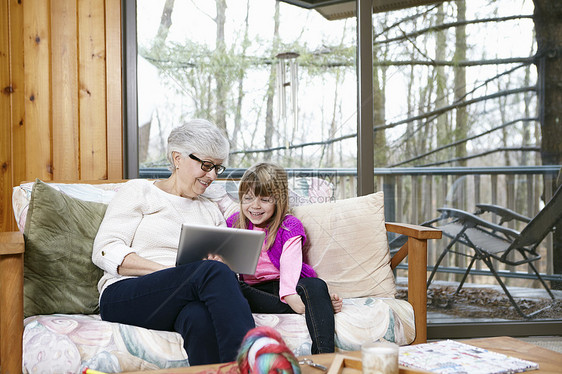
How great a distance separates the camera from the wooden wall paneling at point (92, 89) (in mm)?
2381

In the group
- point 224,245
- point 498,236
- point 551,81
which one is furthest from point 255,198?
point 551,81

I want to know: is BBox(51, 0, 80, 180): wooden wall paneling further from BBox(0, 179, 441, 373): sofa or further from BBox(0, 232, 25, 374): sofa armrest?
BBox(0, 232, 25, 374): sofa armrest

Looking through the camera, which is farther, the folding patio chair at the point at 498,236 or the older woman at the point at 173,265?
the folding patio chair at the point at 498,236

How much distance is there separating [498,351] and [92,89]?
1918 mm

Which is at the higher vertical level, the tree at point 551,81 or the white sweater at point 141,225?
the tree at point 551,81

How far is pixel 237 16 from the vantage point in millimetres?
2604

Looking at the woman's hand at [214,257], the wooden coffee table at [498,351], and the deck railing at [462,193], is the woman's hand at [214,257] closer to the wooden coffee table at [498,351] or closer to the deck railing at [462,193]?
the wooden coffee table at [498,351]

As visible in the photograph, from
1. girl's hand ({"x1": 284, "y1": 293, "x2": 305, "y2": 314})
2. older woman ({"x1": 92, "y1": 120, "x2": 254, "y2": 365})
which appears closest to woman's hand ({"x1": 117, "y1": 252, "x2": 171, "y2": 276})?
older woman ({"x1": 92, "y1": 120, "x2": 254, "y2": 365})

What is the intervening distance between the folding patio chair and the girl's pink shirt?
1.21m

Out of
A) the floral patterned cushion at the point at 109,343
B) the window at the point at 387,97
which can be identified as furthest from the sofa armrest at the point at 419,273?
the window at the point at 387,97

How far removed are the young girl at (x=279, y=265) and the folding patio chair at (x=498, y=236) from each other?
118 cm

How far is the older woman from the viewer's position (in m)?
1.50

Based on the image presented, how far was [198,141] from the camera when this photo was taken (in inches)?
78.8

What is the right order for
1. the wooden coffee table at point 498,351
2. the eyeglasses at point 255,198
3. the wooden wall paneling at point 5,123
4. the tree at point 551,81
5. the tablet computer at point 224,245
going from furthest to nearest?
the tree at point 551,81, the wooden wall paneling at point 5,123, the eyeglasses at point 255,198, the tablet computer at point 224,245, the wooden coffee table at point 498,351
